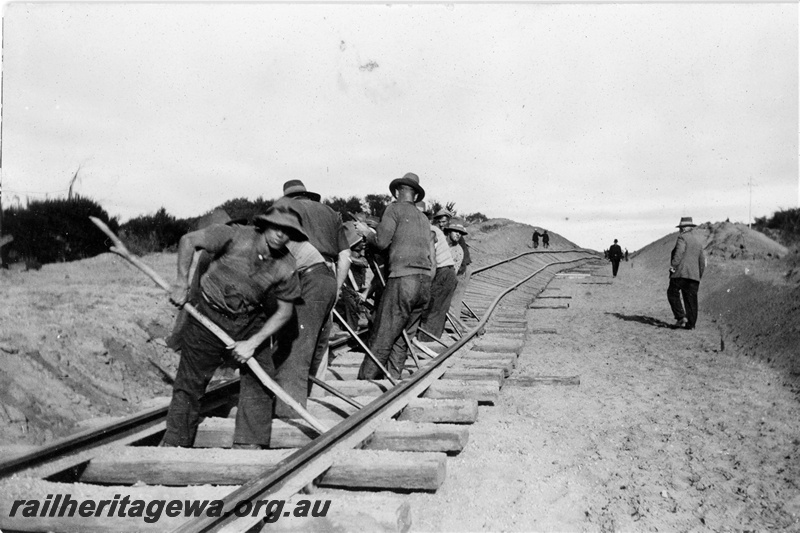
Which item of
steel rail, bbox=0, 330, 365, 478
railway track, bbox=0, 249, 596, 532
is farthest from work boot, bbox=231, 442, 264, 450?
steel rail, bbox=0, 330, 365, 478

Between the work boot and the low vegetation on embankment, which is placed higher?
the low vegetation on embankment

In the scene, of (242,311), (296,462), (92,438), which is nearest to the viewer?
(296,462)

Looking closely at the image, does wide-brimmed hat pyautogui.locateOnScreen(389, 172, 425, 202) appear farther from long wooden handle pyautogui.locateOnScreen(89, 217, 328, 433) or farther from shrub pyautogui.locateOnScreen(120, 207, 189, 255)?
shrub pyautogui.locateOnScreen(120, 207, 189, 255)

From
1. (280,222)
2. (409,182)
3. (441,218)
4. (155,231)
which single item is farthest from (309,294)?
(155,231)

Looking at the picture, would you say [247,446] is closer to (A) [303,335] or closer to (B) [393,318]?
(A) [303,335]

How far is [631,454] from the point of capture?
4.39 meters

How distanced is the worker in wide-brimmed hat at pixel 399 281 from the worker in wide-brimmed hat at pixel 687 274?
5985 mm

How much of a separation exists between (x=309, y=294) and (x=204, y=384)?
1.04 meters

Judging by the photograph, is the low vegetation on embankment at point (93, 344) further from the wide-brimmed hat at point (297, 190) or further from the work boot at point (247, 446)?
the wide-brimmed hat at point (297, 190)

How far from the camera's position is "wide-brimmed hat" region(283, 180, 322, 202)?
566cm

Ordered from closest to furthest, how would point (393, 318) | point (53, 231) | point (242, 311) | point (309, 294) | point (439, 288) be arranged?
point (242, 311), point (309, 294), point (393, 318), point (439, 288), point (53, 231)

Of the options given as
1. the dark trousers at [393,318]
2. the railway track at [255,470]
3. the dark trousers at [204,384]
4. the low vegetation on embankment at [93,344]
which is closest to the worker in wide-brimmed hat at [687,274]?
the low vegetation on embankment at [93,344]

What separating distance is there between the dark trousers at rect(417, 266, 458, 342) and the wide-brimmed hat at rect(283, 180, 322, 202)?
2.76 m

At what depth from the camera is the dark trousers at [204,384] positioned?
4090 millimetres
